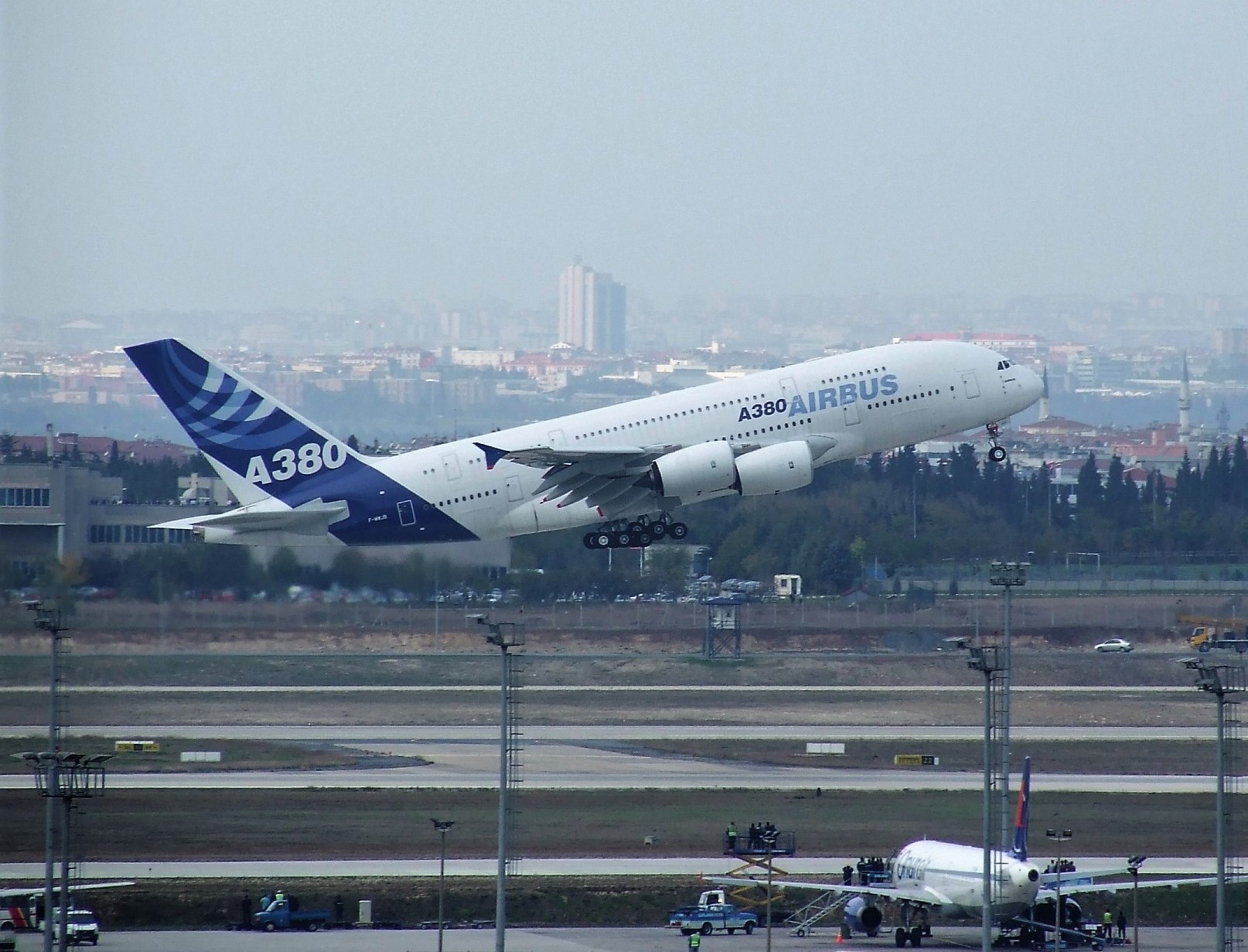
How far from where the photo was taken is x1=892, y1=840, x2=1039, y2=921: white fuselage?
36000 millimetres

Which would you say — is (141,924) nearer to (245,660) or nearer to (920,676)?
(245,660)

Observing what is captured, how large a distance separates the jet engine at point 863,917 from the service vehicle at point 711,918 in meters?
1.94

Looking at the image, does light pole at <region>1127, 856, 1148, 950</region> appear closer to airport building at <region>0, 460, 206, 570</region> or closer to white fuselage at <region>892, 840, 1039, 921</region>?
white fuselage at <region>892, 840, 1039, 921</region>

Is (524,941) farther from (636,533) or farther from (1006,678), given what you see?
(636,533)

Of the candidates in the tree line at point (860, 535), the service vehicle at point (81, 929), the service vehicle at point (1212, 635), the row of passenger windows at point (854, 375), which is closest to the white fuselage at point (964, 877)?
the row of passenger windows at point (854, 375)

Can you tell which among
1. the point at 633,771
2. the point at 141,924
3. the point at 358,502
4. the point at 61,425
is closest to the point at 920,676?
the point at 633,771

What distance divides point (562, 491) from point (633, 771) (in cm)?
782

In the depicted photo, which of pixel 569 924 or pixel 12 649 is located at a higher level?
pixel 12 649

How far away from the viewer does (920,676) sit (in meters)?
67.6

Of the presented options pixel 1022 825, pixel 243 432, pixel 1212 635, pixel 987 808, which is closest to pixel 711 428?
pixel 243 432

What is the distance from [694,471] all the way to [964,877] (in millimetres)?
14582

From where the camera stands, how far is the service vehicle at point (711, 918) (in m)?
36.5

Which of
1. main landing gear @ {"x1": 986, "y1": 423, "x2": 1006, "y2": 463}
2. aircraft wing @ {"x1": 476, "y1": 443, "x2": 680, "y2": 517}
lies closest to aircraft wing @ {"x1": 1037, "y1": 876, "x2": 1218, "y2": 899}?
aircraft wing @ {"x1": 476, "y1": 443, "x2": 680, "y2": 517}

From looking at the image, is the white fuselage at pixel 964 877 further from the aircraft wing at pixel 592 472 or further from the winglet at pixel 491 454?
the winglet at pixel 491 454
